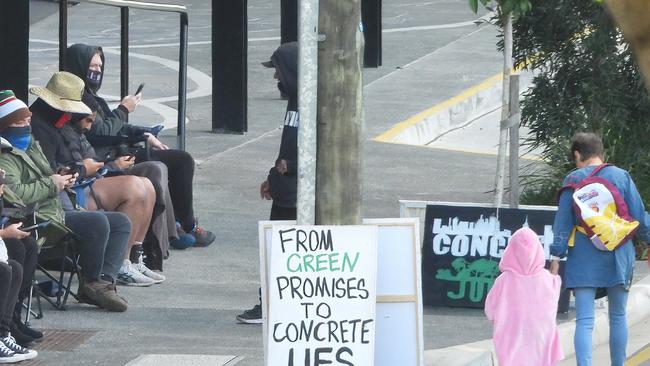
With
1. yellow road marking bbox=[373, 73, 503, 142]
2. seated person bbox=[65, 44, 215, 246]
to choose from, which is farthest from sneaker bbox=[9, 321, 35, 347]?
yellow road marking bbox=[373, 73, 503, 142]

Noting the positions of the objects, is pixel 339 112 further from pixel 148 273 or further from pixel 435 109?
pixel 435 109

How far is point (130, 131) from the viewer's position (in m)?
9.75

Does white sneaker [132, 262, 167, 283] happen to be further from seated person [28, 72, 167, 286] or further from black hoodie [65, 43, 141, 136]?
black hoodie [65, 43, 141, 136]

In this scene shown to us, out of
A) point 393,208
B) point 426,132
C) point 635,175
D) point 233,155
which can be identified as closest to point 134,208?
point 393,208

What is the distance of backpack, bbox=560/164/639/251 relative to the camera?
22.8ft

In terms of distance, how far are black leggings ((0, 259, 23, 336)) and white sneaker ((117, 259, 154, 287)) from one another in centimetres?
211

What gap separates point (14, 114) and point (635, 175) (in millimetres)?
6081

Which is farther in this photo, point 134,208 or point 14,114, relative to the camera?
point 134,208

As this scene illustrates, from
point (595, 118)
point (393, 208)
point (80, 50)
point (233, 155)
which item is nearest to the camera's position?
point (80, 50)

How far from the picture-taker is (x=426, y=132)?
56.9ft

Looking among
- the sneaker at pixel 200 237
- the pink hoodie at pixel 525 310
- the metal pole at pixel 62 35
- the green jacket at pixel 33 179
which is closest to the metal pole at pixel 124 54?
the metal pole at pixel 62 35

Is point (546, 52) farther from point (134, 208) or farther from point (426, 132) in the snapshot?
point (426, 132)

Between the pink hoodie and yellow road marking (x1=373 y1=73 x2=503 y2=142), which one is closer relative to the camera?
the pink hoodie

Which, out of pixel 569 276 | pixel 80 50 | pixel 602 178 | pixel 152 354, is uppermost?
pixel 80 50
